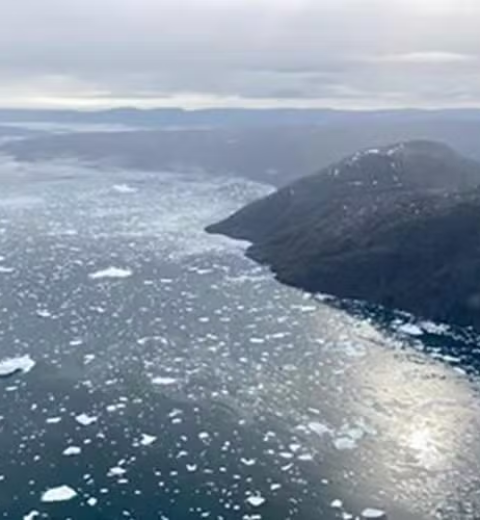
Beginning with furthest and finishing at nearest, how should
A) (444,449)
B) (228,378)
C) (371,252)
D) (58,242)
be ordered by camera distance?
(58,242), (371,252), (228,378), (444,449)

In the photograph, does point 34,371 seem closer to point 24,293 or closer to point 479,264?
point 24,293

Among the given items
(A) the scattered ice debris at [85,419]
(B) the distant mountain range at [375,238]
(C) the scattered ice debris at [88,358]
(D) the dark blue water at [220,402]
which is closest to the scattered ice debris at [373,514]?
(D) the dark blue water at [220,402]

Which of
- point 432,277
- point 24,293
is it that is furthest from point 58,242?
point 432,277

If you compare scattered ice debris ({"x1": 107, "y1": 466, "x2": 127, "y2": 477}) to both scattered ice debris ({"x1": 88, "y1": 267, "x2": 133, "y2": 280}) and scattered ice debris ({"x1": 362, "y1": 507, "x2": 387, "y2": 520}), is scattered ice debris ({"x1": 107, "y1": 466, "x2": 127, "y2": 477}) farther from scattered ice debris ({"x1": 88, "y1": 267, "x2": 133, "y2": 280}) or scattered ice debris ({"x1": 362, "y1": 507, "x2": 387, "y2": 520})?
scattered ice debris ({"x1": 88, "y1": 267, "x2": 133, "y2": 280})

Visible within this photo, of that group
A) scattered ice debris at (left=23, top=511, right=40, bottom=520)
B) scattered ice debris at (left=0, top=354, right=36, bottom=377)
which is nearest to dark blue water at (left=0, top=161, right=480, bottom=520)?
scattered ice debris at (left=23, top=511, right=40, bottom=520)

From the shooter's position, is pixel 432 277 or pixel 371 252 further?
pixel 371 252

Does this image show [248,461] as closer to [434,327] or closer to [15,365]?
[15,365]

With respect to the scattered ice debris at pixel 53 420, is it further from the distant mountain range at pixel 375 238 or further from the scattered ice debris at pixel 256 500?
the distant mountain range at pixel 375 238
